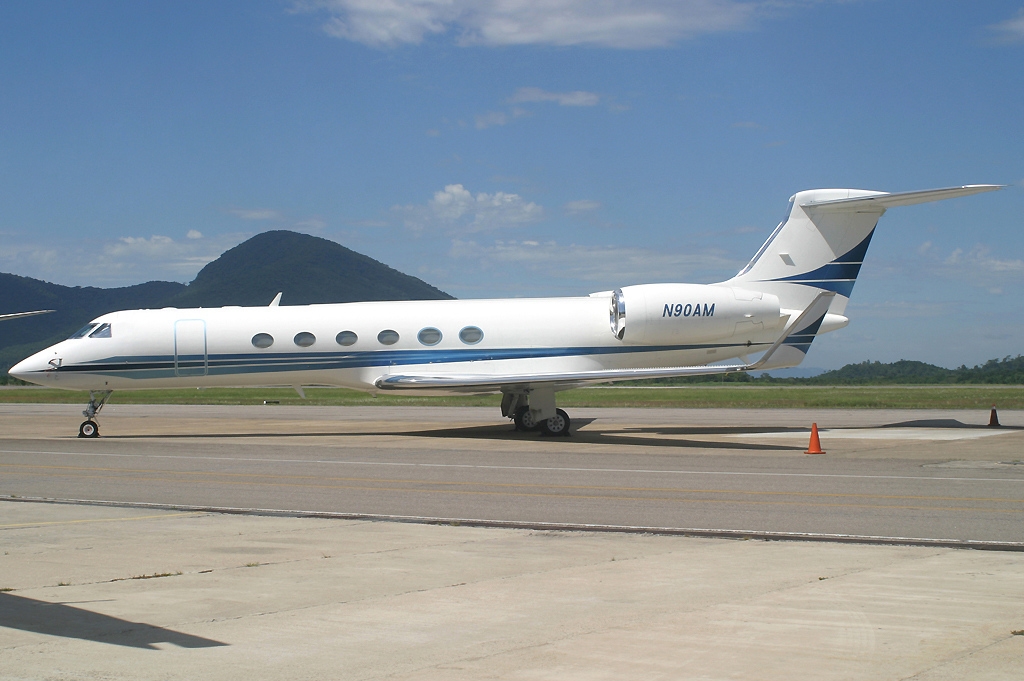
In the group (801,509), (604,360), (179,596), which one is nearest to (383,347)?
(604,360)

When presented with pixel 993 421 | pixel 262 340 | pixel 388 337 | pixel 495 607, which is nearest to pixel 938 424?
pixel 993 421

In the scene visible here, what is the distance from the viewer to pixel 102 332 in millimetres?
22812

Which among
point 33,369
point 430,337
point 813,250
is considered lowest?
point 33,369

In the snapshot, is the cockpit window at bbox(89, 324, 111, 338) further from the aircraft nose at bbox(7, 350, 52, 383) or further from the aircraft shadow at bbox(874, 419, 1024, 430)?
the aircraft shadow at bbox(874, 419, 1024, 430)

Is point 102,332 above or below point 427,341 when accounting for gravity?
above

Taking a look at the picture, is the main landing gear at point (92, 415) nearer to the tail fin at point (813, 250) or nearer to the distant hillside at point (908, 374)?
the tail fin at point (813, 250)

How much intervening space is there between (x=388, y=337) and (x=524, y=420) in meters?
3.93

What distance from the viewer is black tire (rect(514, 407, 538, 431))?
22812 millimetres

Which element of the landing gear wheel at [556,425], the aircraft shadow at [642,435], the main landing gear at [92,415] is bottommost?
the aircraft shadow at [642,435]

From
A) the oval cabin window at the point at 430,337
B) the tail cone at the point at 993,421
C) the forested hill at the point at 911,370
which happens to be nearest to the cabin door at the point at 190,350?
the oval cabin window at the point at 430,337

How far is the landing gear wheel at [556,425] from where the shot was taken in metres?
22.5

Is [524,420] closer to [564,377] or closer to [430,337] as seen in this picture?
[564,377]

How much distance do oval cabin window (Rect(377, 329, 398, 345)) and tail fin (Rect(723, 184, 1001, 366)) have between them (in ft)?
27.9

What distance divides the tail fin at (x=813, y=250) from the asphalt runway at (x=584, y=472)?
12.0ft
